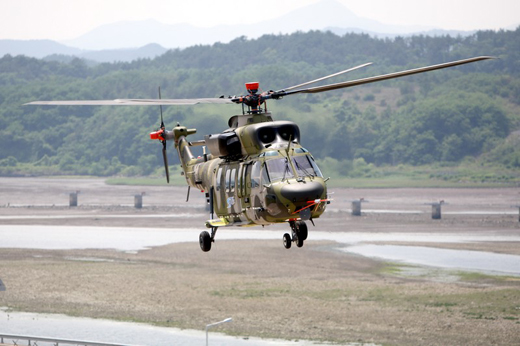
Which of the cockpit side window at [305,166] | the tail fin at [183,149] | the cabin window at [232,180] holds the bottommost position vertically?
the cabin window at [232,180]

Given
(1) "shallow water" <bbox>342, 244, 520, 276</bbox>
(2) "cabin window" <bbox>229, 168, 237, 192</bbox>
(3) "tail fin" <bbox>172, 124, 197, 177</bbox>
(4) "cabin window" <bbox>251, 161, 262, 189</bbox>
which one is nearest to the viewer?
(4) "cabin window" <bbox>251, 161, 262, 189</bbox>

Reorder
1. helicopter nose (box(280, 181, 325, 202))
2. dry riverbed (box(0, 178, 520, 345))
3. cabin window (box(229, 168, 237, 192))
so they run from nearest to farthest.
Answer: helicopter nose (box(280, 181, 325, 202)), cabin window (box(229, 168, 237, 192)), dry riverbed (box(0, 178, 520, 345))

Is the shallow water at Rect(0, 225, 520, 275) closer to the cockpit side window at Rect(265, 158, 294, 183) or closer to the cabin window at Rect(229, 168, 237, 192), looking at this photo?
the cabin window at Rect(229, 168, 237, 192)

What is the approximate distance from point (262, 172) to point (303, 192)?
5.80ft

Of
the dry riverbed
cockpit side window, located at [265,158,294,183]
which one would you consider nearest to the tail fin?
cockpit side window, located at [265,158,294,183]

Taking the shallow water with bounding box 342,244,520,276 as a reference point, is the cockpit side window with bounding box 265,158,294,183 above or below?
above

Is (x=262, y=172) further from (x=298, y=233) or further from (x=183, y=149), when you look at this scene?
(x=183, y=149)

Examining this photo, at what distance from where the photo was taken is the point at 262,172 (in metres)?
28.7

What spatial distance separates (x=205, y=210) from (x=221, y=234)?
31.5 metres

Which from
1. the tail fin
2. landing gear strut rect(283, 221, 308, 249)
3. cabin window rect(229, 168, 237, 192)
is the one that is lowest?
landing gear strut rect(283, 221, 308, 249)

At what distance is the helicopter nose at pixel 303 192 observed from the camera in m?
27.5

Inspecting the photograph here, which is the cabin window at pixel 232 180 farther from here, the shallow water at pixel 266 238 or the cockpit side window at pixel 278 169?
the shallow water at pixel 266 238

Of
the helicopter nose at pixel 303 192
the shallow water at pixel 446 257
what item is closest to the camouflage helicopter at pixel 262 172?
the helicopter nose at pixel 303 192

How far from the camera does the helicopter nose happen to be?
90.2 feet
